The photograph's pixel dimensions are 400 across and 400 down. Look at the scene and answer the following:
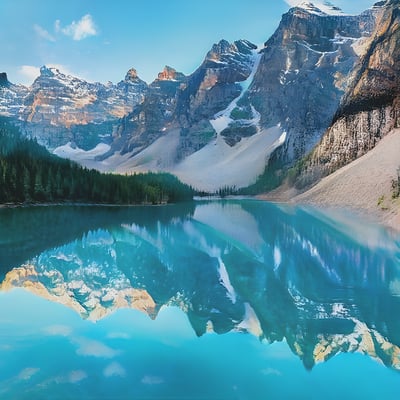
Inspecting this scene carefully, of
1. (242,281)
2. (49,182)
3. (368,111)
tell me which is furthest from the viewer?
(368,111)

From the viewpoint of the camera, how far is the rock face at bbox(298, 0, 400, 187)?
135250 mm

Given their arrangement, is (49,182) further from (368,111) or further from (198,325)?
(368,111)

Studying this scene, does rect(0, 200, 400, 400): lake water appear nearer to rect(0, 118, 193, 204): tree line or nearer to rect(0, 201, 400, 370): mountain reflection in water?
rect(0, 201, 400, 370): mountain reflection in water

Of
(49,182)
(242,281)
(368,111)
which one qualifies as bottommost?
(242,281)

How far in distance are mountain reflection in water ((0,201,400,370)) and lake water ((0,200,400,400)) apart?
0.08m

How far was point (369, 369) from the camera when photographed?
1116 cm

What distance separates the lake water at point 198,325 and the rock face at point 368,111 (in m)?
115

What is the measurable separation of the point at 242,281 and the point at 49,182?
61.5 metres

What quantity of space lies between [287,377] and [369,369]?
2.10 m

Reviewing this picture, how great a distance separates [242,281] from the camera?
2161 centimetres

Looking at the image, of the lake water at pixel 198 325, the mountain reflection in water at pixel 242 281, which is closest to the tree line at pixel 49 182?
the mountain reflection in water at pixel 242 281

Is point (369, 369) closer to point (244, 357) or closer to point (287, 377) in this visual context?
point (287, 377)

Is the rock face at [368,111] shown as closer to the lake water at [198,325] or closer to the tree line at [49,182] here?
the tree line at [49,182]

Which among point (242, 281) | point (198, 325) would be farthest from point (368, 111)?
point (198, 325)
